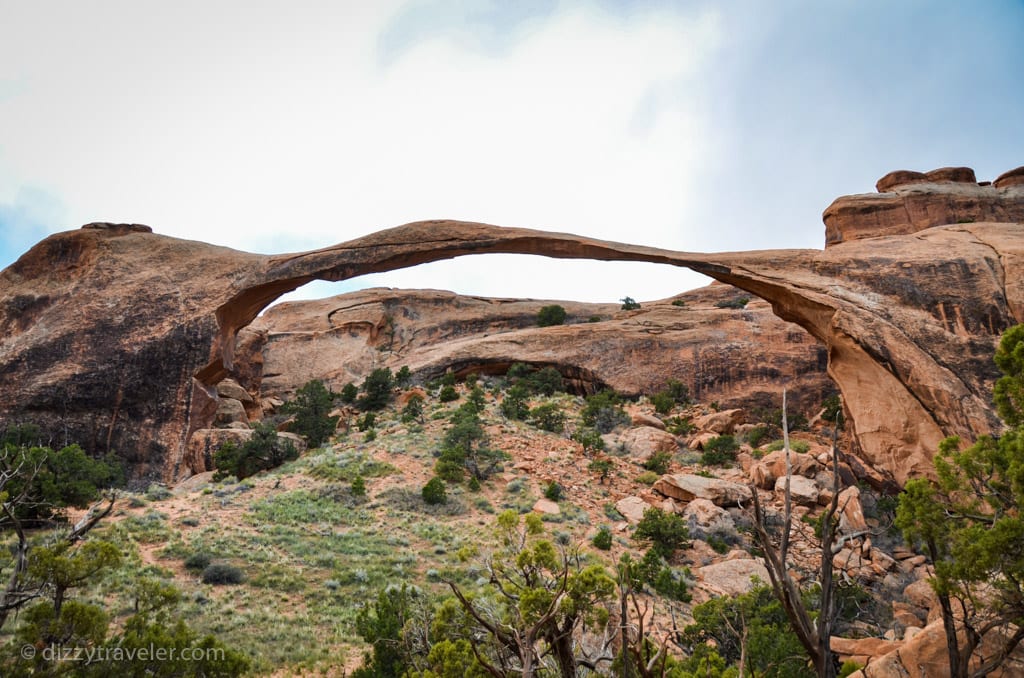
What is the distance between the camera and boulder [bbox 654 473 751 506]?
12945mm

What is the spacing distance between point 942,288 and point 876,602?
5.42 meters

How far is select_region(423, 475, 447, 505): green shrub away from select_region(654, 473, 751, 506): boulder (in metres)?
4.95

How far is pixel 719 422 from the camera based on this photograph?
18.9 metres

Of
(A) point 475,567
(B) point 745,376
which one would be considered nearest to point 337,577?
(A) point 475,567

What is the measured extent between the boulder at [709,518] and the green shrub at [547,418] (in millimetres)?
6358

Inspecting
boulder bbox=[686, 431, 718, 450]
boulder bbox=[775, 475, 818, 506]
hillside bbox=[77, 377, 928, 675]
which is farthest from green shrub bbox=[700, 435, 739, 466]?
boulder bbox=[775, 475, 818, 506]

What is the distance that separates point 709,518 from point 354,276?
9.17 metres

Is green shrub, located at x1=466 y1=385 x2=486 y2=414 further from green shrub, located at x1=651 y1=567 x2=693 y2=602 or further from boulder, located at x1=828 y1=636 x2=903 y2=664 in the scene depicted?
boulder, located at x1=828 y1=636 x2=903 y2=664

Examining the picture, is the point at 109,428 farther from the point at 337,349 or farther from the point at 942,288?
the point at 337,349

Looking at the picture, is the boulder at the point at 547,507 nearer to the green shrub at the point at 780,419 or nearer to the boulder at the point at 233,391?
the green shrub at the point at 780,419

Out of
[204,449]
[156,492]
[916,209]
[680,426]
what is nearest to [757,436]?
[680,426]

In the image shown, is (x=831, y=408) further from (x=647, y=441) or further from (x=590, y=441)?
(x=590, y=441)

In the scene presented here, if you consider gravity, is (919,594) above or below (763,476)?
below

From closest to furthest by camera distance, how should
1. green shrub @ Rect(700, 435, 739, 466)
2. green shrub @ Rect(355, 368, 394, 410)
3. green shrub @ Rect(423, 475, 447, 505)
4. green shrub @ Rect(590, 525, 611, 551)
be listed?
green shrub @ Rect(590, 525, 611, 551) → green shrub @ Rect(423, 475, 447, 505) → green shrub @ Rect(700, 435, 739, 466) → green shrub @ Rect(355, 368, 394, 410)
